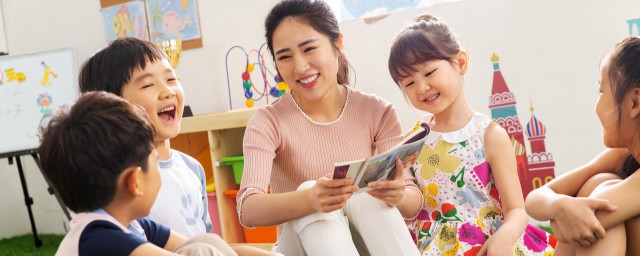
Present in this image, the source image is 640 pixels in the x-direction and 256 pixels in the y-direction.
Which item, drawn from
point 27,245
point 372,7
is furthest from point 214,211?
point 27,245

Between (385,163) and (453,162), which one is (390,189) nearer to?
(385,163)

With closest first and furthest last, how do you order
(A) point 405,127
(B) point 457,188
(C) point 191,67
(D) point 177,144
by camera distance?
(B) point 457,188, (A) point 405,127, (D) point 177,144, (C) point 191,67

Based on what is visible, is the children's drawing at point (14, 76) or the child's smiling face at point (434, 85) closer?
the child's smiling face at point (434, 85)

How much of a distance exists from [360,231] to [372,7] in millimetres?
1762

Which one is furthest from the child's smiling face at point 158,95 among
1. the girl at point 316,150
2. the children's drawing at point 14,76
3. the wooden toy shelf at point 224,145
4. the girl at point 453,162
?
the children's drawing at point 14,76

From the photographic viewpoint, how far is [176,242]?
1.11 meters

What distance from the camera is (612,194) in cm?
110

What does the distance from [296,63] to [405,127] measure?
4.88ft

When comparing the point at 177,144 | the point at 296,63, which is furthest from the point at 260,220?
the point at 177,144

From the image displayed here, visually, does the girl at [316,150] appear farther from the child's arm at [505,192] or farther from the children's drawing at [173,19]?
the children's drawing at [173,19]

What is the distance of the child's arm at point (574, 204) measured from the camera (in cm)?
109

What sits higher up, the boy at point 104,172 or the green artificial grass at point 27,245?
the boy at point 104,172

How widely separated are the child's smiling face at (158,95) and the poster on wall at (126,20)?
2.19 metres

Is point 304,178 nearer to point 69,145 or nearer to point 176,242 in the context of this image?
point 176,242
